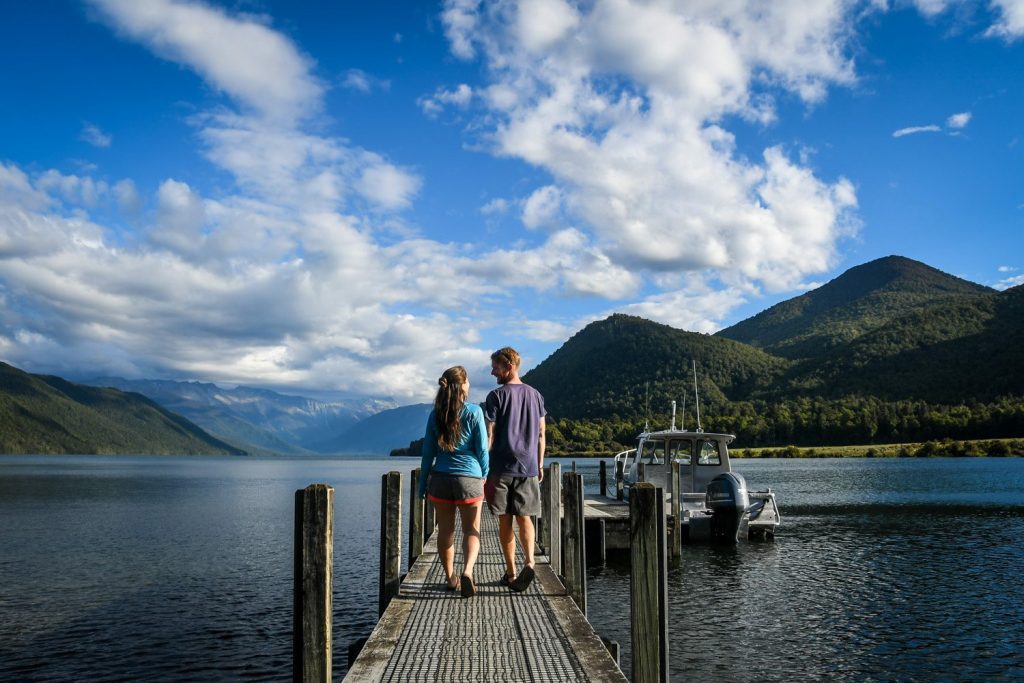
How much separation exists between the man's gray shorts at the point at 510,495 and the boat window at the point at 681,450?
19.7 m

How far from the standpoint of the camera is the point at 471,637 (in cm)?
709

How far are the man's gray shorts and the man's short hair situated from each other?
1304 millimetres

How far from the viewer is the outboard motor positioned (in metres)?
24.2

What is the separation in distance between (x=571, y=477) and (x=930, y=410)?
6026 inches

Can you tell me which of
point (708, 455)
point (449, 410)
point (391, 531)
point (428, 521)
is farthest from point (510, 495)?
point (708, 455)

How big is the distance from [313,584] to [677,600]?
1419cm

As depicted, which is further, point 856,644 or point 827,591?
point 827,591

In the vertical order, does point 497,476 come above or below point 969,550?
above

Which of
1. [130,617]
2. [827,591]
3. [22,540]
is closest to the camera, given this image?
[130,617]

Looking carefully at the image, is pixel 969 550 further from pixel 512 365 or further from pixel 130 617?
pixel 130 617

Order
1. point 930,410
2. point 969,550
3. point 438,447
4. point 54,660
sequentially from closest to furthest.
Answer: point 438,447
point 54,660
point 969,550
point 930,410

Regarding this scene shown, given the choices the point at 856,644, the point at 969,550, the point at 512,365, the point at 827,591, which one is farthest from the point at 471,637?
the point at 969,550

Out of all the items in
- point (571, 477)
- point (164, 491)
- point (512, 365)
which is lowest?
point (164, 491)

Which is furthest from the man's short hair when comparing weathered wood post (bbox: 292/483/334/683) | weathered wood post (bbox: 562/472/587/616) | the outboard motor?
the outboard motor
